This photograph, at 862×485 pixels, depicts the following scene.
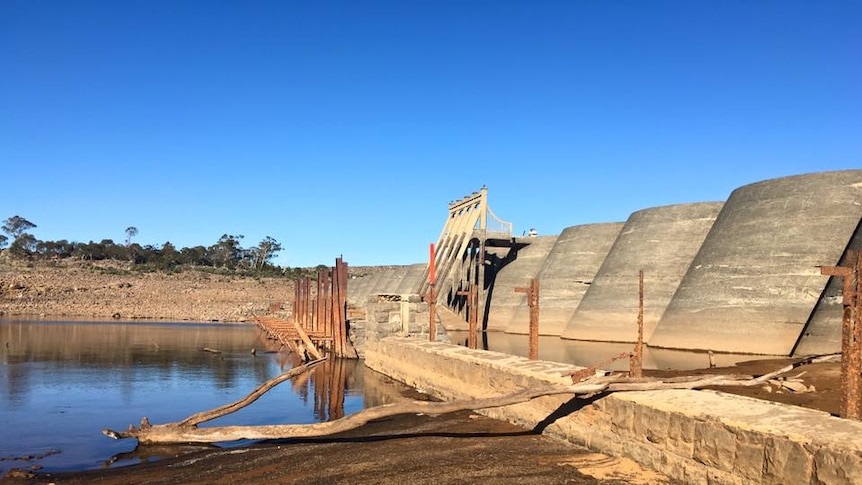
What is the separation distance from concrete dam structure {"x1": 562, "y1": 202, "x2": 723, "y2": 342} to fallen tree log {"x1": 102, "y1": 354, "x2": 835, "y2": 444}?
22.6m

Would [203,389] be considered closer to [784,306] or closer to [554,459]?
[554,459]

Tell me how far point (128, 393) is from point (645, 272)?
24475 millimetres

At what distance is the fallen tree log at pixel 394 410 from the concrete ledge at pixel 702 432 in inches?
9.2

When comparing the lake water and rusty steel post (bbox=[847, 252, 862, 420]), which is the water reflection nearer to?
the lake water

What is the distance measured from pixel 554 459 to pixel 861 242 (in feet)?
62.5

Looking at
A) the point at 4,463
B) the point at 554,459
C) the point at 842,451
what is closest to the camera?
the point at 842,451

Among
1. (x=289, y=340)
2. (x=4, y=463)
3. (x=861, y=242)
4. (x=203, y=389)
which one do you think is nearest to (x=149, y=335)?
(x=289, y=340)

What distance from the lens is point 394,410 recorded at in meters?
8.90

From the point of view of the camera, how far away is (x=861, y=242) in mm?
22000

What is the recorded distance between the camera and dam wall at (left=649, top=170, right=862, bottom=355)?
75.3 ft

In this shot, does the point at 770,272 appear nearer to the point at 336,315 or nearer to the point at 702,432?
the point at 336,315

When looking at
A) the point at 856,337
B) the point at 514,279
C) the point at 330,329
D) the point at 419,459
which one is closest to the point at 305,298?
the point at 330,329

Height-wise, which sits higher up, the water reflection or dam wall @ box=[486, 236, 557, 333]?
dam wall @ box=[486, 236, 557, 333]

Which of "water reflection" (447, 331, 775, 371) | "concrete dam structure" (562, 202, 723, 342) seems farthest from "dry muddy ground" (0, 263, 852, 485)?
"concrete dam structure" (562, 202, 723, 342)
